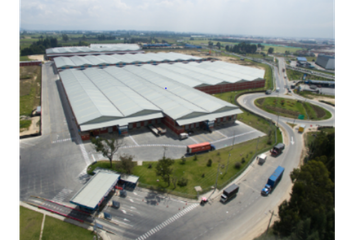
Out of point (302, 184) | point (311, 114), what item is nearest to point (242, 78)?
point (311, 114)

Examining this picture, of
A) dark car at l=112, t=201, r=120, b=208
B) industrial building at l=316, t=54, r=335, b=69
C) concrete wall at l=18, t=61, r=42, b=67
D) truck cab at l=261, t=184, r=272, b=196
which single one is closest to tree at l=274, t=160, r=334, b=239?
truck cab at l=261, t=184, r=272, b=196

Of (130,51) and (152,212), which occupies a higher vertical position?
(130,51)

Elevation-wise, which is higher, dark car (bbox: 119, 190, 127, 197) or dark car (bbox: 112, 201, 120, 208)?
dark car (bbox: 119, 190, 127, 197)

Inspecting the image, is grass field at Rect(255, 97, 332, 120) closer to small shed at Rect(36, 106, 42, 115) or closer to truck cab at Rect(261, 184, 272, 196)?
truck cab at Rect(261, 184, 272, 196)

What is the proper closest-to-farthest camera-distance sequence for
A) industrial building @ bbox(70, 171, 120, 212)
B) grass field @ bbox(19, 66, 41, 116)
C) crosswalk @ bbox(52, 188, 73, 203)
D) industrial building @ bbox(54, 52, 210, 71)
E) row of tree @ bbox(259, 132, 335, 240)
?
row of tree @ bbox(259, 132, 335, 240) → industrial building @ bbox(70, 171, 120, 212) → crosswalk @ bbox(52, 188, 73, 203) → grass field @ bbox(19, 66, 41, 116) → industrial building @ bbox(54, 52, 210, 71)

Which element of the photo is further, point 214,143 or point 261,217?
point 214,143

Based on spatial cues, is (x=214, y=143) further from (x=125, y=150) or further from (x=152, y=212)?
(x=152, y=212)

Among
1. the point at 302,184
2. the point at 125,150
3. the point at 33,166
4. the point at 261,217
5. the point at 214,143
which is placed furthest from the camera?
the point at 214,143

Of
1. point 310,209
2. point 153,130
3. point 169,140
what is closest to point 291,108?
point 169,140
